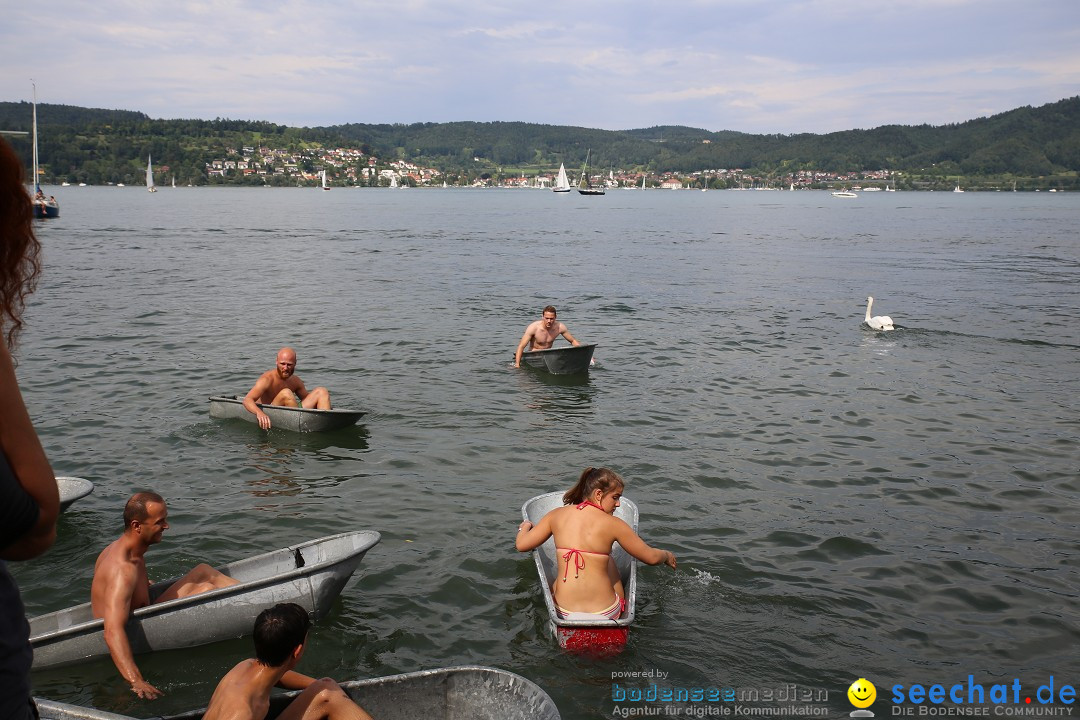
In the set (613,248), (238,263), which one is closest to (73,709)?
(238,263)

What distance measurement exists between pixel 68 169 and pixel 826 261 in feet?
511

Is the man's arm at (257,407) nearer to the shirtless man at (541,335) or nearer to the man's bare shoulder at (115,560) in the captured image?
the man's bare shoulder at (115,560)

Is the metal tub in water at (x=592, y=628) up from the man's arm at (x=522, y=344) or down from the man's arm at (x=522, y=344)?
down

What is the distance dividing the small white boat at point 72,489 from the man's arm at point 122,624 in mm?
3134

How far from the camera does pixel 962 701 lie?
20.5 feet

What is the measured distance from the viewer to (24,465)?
234 centimetres

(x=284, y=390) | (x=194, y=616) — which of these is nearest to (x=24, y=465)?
(x=194, y=616)

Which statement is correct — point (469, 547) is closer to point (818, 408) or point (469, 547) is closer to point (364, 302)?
point (818, 408)

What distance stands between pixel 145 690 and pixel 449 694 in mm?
2558

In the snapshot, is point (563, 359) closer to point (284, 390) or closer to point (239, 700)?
point (284, 390)

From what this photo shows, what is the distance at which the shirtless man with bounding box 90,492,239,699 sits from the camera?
233 inches

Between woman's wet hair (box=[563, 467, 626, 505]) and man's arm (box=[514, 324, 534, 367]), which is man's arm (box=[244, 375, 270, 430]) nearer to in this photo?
man's arm (box=[514, 324, 534, 367])

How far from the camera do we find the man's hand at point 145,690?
5.93 metres

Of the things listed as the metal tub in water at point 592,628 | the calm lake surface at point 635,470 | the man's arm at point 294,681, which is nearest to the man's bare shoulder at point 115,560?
the calm lake surface at point 635,470
